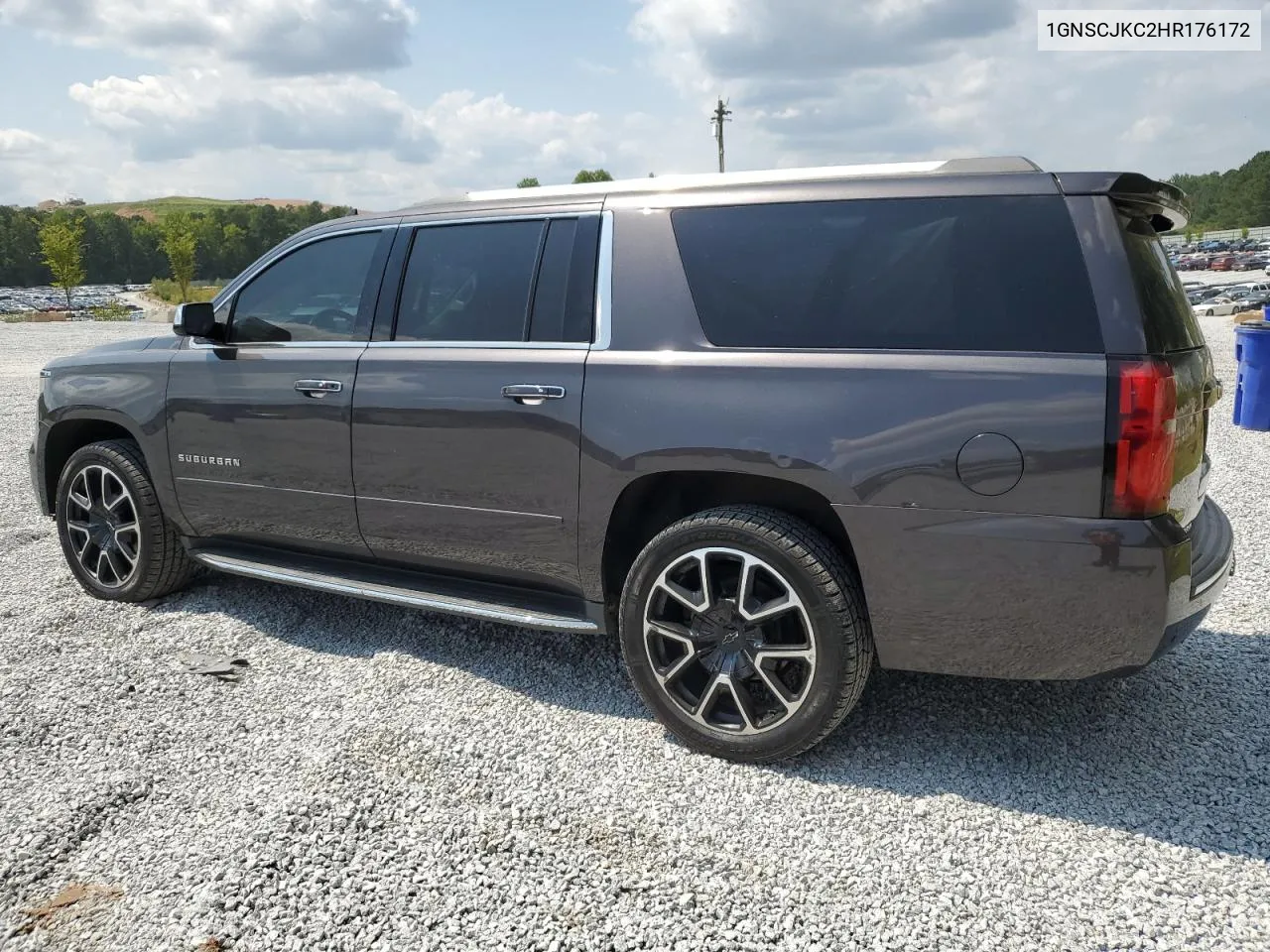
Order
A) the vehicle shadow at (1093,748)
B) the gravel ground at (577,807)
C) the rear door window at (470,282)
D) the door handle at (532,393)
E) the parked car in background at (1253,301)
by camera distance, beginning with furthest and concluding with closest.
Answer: the parked car in background at (1253,301), the rear door window at (470,282), the door handle at (532,393), the vehicle shadow at (1093,748), the gravel ground at (577,807)

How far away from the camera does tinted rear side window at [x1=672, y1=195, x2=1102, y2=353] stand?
2.67m

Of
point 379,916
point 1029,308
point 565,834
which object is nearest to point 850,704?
point 565,834

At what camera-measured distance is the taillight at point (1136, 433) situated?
252 cm

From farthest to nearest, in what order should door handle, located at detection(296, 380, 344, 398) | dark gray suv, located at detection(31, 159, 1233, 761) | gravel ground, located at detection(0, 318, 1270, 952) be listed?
1. door handle, located at detection(296, 380, 344, 398)
2. dark gray suv, located at detection(31, 159, 1233, 761)
3. gravel ground, located at detection(0, 318, 1270, 952)

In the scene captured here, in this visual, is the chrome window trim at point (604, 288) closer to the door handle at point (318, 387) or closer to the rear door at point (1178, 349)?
the door handle at point (318, 387)

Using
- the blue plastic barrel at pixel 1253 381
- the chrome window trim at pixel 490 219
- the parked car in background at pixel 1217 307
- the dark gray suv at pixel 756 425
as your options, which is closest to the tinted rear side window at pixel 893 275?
the dark gray suv at pixel 756 425

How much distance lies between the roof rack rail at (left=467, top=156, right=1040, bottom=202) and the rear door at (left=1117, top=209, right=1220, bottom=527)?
40cm

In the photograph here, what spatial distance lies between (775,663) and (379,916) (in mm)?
1416

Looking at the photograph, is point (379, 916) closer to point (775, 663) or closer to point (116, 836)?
point (116, 836)

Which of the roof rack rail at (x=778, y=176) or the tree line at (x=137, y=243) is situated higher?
the tree line at (x=137, y=243)

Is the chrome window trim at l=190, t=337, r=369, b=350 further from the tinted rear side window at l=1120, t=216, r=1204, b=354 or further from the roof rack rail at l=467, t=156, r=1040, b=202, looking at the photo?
the tinted rear side window at l=1120, t=216, r=1204, b=354

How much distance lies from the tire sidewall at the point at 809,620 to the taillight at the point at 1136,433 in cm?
84

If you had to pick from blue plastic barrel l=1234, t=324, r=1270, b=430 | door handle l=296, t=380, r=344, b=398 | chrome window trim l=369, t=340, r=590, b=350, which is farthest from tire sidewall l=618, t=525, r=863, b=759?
blue plastic barrel l=1234, t=324, r=1270, b=430

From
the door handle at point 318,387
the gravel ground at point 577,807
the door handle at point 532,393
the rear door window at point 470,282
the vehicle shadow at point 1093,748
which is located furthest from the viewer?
the door handle at point 318,387
